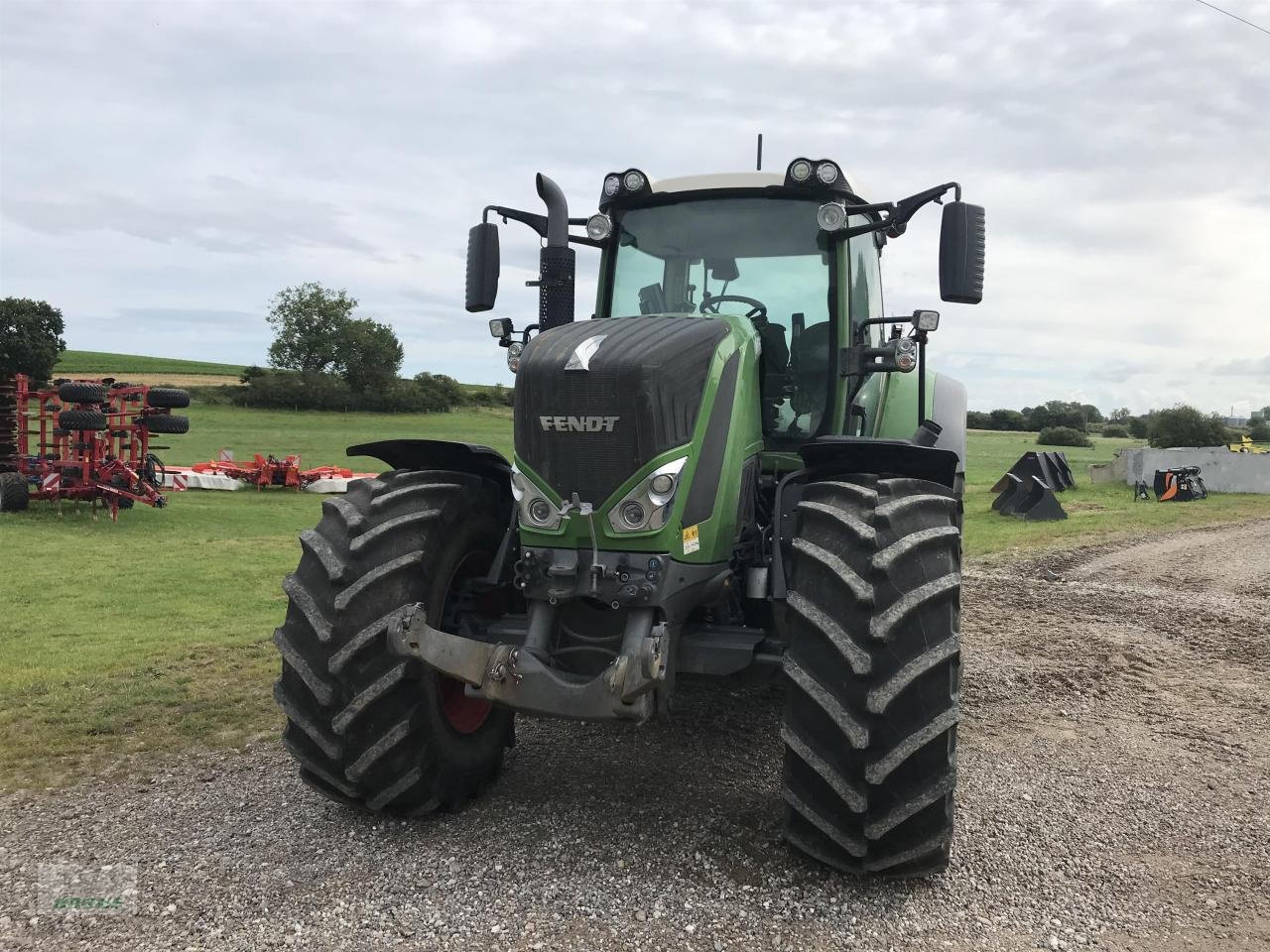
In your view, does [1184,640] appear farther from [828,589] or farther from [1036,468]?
[1036,468]

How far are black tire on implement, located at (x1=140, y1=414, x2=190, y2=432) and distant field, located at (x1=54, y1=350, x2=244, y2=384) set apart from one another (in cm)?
3925

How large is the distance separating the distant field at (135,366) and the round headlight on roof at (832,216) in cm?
5327

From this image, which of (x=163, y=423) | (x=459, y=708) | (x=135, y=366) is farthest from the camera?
(x=135, y=366)

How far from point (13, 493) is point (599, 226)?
535 inches

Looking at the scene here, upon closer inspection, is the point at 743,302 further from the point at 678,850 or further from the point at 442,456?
the point at 678,850

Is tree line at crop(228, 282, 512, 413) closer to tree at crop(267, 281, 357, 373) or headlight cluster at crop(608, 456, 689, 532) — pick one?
tree at crop(267, 281, 357, 373)

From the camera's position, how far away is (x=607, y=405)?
12.3 feet

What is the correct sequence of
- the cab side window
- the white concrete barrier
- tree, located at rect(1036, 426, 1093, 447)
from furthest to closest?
tree, located at rect(1036, 426, 1093, 447), the white concrete barrier, the cab side window

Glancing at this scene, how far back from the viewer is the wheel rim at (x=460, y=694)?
4.27 m

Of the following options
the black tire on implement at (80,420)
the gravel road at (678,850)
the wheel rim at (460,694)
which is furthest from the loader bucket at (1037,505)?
the black tire on implement at (80,420)

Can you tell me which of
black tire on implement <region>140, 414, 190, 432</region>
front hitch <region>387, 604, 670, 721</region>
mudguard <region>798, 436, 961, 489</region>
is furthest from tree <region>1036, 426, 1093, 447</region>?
front hitch <region>387, 604, 670, 721</region>

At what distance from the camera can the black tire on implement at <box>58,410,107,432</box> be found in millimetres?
14688

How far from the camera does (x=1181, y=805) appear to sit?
4.49 meters

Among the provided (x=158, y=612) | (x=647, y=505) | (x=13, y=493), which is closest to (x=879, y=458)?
(x=647, y=505)
